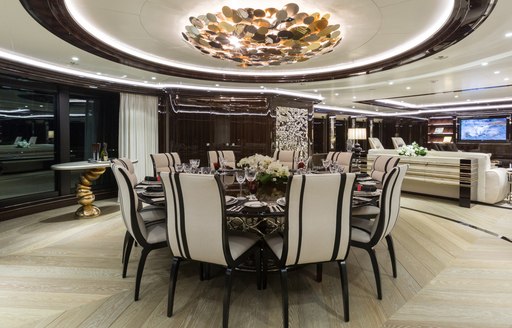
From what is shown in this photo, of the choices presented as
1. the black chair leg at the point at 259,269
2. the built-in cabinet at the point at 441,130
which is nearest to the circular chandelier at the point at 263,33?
the black chair leg at the point at 259,269

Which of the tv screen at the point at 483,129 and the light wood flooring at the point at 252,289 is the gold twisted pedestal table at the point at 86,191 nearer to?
the light wood flooring at the point at 252,289

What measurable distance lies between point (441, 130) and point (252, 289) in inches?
529

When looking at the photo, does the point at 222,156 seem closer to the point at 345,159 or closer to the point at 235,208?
the point at 345,159

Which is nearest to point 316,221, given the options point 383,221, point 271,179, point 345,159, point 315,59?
point 383,221

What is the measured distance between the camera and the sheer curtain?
626 cm

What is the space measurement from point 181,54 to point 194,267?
10.3 ft

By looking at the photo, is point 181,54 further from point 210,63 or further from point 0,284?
point 0,284

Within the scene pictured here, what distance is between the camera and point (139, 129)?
6.47 m

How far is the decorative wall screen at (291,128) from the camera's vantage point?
768 cm

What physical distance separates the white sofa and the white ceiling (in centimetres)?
154

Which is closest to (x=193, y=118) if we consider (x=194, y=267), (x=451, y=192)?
(x=194, y=267)

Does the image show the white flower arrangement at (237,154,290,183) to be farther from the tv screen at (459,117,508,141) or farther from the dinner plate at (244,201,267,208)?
the tv screen at (459,117,508,141)

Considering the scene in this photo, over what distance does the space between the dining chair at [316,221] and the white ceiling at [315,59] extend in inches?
77.4

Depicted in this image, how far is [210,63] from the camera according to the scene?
5.15 metres
